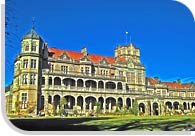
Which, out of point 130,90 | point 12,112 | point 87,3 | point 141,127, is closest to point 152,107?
point 130,90

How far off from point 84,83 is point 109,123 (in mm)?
2378

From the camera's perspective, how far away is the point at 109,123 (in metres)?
10.5

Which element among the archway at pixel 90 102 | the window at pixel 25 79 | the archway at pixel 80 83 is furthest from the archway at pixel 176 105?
the window at pixel 25 79

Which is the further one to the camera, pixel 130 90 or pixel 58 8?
pixel 130 90

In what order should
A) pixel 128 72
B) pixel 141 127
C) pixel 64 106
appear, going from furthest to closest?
pixel 128 72, pixel 64 106, pixel 141 127

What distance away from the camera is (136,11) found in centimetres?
1173

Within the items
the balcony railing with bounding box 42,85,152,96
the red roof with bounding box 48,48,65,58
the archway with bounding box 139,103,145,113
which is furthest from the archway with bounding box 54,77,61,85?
the archway with bounding box 139,103,145,113

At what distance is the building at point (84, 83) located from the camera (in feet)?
34.8

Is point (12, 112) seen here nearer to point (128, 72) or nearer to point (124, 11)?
point (124, 11)

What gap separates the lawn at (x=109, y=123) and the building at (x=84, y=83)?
625mm

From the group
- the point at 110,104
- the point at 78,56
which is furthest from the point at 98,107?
the point at 78,56

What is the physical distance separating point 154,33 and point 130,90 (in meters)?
3.06

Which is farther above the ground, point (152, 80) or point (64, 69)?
point (64, 69)

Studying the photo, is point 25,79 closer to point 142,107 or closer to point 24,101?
point 24,101
